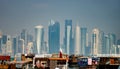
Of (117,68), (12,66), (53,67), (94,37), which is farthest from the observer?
(94,37)

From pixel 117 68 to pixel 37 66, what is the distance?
464 centimetres

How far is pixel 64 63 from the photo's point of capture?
63.7 ft

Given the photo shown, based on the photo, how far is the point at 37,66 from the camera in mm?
18719

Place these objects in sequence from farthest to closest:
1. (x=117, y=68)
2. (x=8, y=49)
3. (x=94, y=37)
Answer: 1. (x=94, y=37)
2. (x=8, y=49)
3. (x=117, y=68)

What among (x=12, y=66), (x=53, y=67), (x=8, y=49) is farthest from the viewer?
(x=8, y=49)

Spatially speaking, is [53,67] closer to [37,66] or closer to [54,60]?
[54,60]

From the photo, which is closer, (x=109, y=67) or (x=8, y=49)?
(x=109, y=67)

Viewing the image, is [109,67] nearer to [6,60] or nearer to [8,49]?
[6,60]

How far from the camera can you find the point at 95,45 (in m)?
79.5

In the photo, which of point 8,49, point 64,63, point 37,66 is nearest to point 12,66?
point 37,66

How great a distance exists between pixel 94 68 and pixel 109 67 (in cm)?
269

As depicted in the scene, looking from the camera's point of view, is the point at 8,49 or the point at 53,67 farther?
the point at 8,49

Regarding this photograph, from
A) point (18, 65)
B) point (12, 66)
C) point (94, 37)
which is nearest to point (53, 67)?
point (12, 66)

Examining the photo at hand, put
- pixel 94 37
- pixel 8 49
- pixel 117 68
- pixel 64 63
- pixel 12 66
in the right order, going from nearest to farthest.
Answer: pixel 12 66 < pixel 64 63 < pixel 117 68 < pixel 8 49 < pixel 94 37
